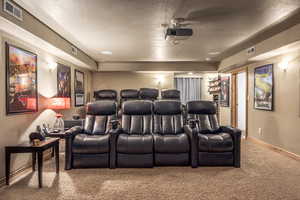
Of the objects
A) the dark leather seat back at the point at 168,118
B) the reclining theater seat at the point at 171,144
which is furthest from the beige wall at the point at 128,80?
the reclining theater seat at the point at 171,144

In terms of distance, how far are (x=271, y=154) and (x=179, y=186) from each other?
2564 millimetres

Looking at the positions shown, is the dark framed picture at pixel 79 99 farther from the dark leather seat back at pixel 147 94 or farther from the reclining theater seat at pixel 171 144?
the reclining theater seat at pixel 171 144

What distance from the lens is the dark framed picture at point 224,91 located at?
7246mm

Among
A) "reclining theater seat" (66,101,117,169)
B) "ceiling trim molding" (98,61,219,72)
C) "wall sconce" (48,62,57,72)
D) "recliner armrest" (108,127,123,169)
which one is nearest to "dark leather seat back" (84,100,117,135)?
"reclining theater seat" (66,101,117,169)

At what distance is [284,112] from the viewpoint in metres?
4.14

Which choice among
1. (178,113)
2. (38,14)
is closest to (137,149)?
(178,113)

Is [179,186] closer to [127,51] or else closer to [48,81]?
[48,81]

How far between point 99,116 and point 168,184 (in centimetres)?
192

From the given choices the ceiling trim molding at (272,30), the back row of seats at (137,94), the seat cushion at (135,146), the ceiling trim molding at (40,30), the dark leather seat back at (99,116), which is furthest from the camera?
the back row of seats at (137,94)

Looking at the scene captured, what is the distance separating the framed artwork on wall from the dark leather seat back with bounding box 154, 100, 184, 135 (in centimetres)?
292

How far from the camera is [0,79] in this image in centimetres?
267

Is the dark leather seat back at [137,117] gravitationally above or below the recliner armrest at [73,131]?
above

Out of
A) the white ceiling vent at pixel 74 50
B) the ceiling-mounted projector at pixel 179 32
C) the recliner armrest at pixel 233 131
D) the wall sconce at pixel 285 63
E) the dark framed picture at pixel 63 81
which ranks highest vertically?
the white ceiling vent at pixel 74 50

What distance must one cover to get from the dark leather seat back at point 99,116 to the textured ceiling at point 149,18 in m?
1.39
